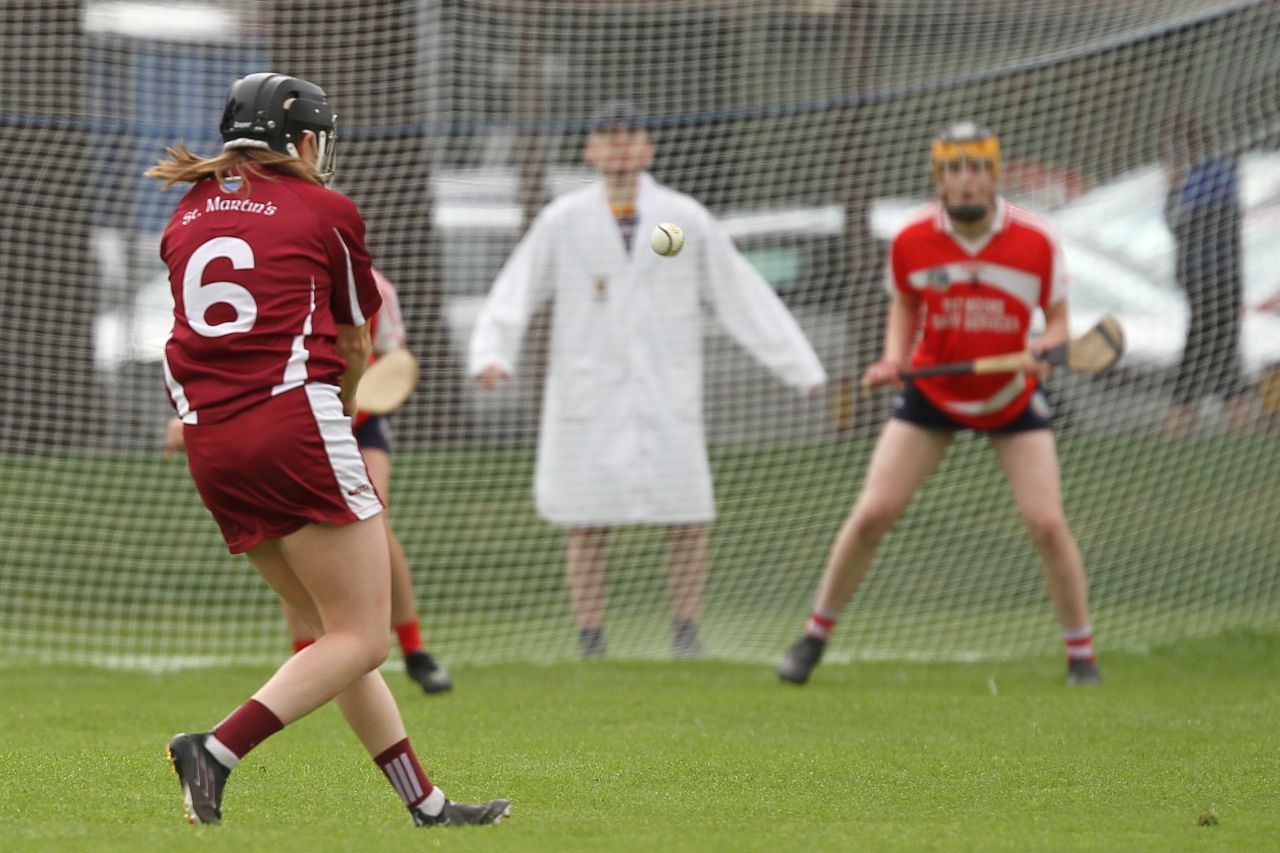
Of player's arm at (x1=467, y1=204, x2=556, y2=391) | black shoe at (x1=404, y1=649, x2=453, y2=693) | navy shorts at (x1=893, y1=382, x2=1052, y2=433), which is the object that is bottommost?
black shoe at (x1=404, y1=649, x2=453, y2=693)

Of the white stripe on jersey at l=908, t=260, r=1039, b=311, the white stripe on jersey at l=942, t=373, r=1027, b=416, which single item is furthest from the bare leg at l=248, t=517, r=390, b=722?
the white stripe on jersey at l=908, t=260, r=1039, b=311

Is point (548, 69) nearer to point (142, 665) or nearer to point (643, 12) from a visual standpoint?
point (643, 12)

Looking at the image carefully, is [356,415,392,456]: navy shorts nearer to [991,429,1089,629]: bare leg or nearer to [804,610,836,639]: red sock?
[804,610,836,639]: red sock

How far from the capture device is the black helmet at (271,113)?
12.3ft

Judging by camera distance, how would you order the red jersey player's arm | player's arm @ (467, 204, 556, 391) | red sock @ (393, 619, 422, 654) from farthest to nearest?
player's arm @ (467, 204, 556, 391) < red sock @ (393, 619, 422, 654) < the red jersey player's arm

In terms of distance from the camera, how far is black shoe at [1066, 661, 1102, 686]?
254 inches

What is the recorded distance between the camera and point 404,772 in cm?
376

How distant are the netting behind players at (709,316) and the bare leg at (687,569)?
8.8 inches

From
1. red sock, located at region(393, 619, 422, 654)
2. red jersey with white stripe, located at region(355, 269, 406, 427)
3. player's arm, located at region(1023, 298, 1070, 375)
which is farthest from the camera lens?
red sock, located at region(393, 619, 422, 654)

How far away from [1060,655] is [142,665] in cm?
357

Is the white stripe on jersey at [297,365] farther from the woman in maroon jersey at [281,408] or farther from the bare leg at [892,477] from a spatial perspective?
the bare leg at [892,477]

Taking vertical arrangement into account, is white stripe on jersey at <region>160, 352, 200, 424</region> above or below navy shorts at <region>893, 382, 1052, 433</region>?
above

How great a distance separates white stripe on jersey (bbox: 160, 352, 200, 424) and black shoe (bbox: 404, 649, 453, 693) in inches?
106

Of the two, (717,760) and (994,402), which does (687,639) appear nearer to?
(994,402)
